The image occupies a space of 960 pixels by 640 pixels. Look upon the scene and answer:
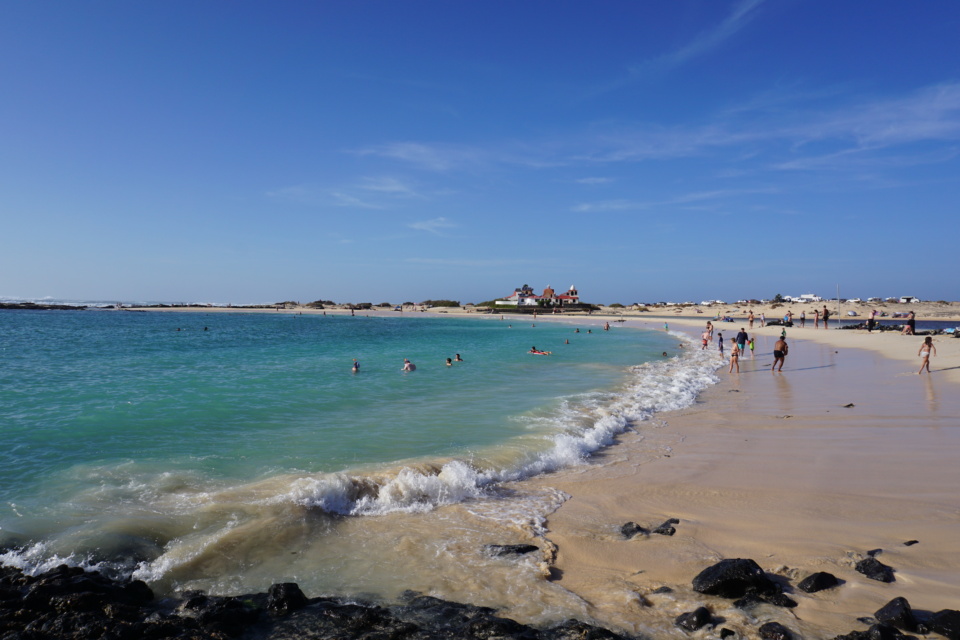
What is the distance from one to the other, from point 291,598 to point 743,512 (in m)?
5.30

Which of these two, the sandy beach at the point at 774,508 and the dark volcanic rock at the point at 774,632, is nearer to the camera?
the dark volcanic rock at the point at 774,632

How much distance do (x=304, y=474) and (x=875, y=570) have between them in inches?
286

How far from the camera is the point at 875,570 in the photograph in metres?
4.63

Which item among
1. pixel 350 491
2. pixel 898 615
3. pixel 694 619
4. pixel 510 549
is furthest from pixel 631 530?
pixel 350 491

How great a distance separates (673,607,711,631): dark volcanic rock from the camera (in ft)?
13.2

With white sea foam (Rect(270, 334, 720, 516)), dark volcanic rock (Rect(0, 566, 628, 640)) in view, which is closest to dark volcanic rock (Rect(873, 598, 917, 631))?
dark volcanic rock (Rect(0, 566, 628, 640))

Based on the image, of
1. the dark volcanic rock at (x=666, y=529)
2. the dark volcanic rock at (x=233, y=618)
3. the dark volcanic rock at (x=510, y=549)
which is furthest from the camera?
the dark volcanic rock at (x=666, y=529)

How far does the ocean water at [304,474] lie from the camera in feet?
17.6

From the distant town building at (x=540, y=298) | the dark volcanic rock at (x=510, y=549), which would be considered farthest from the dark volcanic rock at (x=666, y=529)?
the distant town building at (x=540, y=298)

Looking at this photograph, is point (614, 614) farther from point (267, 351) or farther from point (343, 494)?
point (267, 351)

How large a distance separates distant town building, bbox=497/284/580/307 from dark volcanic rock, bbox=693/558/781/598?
108094mm

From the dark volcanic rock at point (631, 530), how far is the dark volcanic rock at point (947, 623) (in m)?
2.56

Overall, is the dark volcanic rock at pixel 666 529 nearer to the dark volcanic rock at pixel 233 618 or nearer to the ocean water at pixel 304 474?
the ocean water at pixel 304 474

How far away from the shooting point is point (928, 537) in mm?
5410
